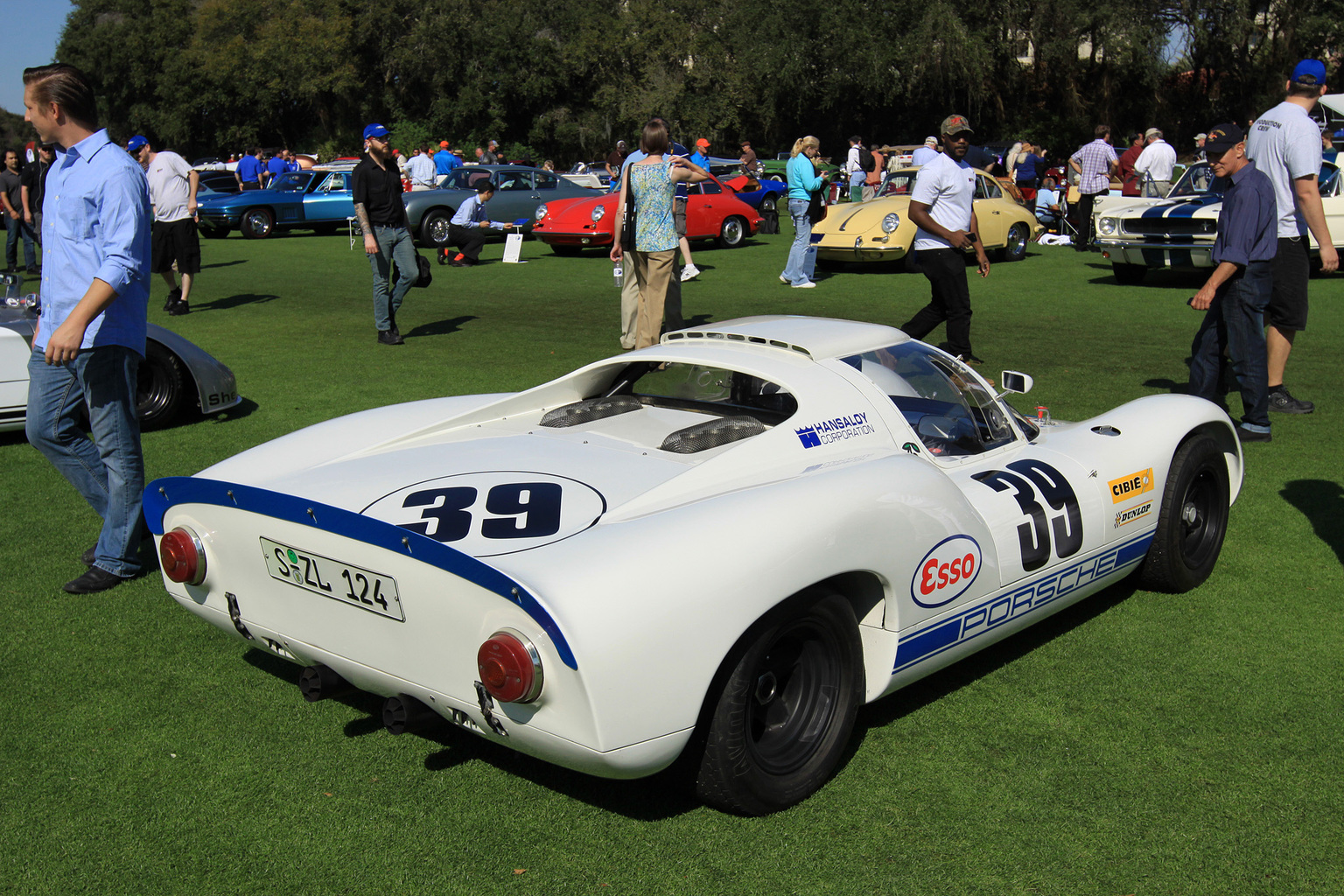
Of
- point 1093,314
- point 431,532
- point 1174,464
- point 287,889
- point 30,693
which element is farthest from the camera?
point 1093,314

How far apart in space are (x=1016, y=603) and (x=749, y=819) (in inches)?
44.6

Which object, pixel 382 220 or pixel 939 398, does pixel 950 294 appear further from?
pixel 382 220

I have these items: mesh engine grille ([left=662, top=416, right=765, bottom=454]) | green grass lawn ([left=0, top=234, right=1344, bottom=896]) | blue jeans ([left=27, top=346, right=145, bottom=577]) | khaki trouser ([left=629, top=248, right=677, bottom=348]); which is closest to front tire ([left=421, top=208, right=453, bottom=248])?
khaki trouser ([left=629, top=248, right=677, bottom=348])

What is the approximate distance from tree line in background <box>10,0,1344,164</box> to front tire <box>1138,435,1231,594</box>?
34.9 m

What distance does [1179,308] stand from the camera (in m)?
11.6

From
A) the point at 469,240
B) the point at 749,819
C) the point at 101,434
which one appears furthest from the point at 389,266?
the point at 749,819

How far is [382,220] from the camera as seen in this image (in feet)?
31.0

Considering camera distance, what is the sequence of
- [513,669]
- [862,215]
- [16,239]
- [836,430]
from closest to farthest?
[513,669] → [836,430] → [862,215] → [16,239]

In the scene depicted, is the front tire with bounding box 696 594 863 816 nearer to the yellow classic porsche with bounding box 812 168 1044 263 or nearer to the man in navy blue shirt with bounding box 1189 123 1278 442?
the man in navy blue shirt with bounding box 1189 123 1278 442

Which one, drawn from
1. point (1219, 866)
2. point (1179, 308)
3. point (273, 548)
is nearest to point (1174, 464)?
point (1219, 866)

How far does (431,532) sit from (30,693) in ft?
5.60

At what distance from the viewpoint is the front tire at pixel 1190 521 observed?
4.03m

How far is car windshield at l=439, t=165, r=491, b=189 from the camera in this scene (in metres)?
19.7

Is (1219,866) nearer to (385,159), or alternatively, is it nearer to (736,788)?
(736,788)
